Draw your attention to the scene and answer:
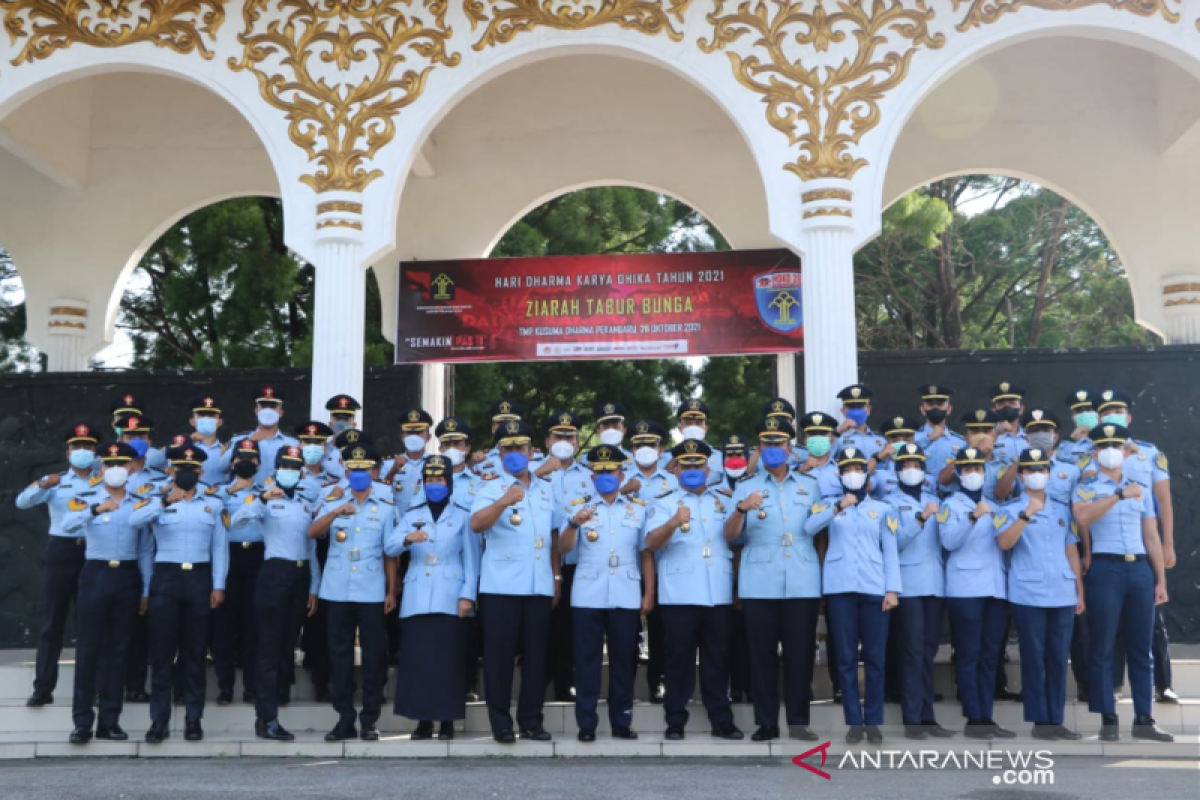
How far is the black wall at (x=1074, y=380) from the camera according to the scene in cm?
888

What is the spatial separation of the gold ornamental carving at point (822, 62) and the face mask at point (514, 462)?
3003 mm

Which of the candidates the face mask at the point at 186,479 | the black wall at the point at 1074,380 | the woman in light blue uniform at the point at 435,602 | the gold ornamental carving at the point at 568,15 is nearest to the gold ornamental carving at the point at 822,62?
the gold ornamental carving at the point at 568,15

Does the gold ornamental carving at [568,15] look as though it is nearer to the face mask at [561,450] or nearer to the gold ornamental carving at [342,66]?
the gold ornamental carving at [342,66]

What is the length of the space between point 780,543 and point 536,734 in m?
1.58

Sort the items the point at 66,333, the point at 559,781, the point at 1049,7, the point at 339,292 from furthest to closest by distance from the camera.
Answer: the point at 66,333, the point at 339,292, the point at 1049,7, the point at 559,781

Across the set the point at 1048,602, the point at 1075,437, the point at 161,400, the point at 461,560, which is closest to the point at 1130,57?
the point at 1075,437

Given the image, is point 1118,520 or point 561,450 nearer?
point 1118,520

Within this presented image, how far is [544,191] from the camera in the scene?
11047 mm

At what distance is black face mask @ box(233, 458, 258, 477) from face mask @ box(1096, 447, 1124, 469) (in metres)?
4.47

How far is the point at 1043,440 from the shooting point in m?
6.73

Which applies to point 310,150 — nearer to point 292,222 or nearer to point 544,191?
point 292,222

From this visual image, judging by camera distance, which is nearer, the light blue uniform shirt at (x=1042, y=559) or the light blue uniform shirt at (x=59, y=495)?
the light blue uniform shirt at (x=1042, y=559)

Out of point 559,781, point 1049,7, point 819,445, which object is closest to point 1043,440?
point 819,445

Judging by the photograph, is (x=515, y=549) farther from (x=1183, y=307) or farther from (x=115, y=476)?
(x=1183, y=307)
